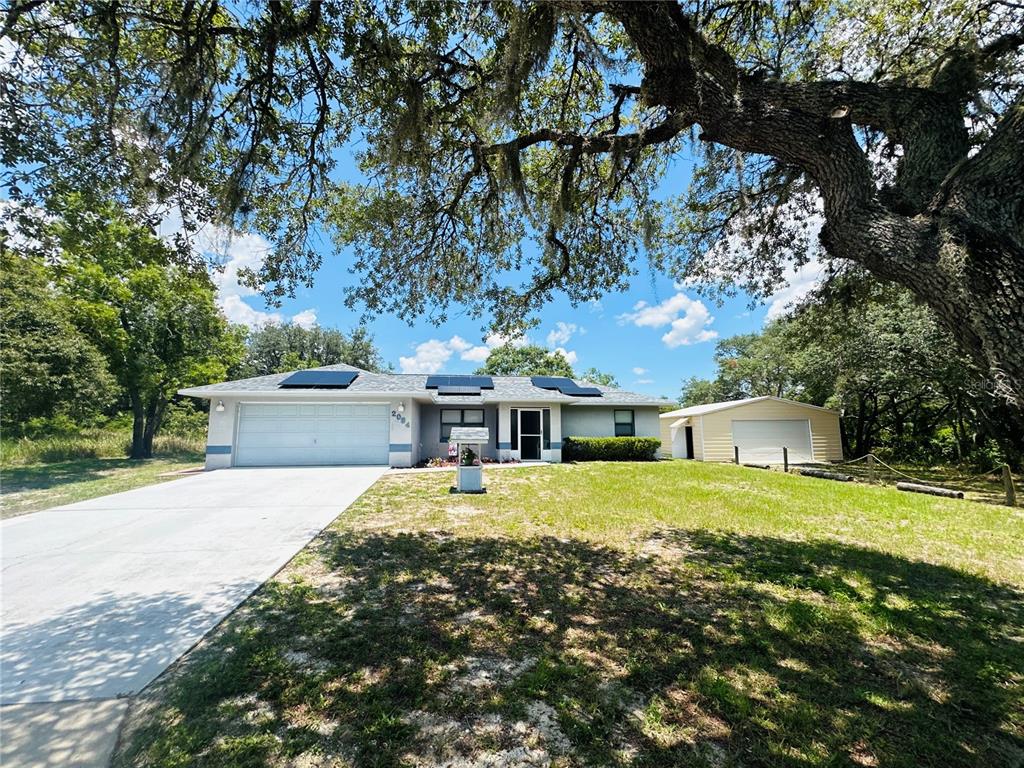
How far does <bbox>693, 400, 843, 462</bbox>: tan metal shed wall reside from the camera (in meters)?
19.1

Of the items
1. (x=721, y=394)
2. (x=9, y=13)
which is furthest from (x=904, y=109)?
(x=721, y=394)

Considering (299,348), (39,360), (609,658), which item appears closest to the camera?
(609,658)

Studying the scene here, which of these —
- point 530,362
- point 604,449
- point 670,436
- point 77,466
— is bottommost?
point 77,466

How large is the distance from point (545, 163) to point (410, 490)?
23.7 feet

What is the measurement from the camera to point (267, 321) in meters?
33.4

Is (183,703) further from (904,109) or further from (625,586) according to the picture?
(904,109)

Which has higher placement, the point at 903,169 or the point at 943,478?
the point at 903,169

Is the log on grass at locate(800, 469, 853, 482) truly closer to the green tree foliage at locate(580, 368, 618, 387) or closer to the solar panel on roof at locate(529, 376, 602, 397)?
the solar panel on roof at locate(529, 376, 602, 397)

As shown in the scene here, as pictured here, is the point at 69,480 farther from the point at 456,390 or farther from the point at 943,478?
the point at 943,478

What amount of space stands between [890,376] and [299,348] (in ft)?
115

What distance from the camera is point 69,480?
35.2 feet

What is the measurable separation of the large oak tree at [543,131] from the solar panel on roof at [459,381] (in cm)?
1110

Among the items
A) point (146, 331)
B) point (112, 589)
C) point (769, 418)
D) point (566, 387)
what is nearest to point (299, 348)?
point (146, 331)

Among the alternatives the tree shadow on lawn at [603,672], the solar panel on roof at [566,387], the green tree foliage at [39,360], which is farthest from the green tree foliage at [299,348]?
the tree shadow on lawn at [603,672]
